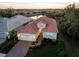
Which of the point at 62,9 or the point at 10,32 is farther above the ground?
the point at 62,9

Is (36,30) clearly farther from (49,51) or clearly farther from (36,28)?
(49,51)

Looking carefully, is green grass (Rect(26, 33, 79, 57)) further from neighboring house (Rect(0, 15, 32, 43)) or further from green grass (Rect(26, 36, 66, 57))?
neighboring house (Rect(0, 15, 32, 43))

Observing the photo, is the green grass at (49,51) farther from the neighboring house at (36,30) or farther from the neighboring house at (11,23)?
the neighboring house at (11,23)

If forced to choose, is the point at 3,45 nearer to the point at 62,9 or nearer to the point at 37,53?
the point at 37,53

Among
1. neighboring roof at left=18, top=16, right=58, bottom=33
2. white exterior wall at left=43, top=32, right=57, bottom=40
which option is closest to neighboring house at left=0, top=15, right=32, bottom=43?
neighboring roof at left=18, top=16, right=58, bottom=33

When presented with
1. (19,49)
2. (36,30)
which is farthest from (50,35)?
(19,49)

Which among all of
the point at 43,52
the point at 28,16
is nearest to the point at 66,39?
the point at 43,52
